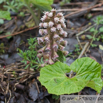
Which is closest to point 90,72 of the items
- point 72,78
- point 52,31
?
point 72,78

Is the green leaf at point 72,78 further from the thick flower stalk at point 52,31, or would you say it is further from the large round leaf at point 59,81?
the thick flower stalk at point 52,31

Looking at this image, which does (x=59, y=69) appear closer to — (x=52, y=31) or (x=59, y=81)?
(x=59, y=81)

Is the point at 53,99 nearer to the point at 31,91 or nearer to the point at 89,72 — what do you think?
the point at 31,91

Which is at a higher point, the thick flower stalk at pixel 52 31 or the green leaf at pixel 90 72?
the thick flower stalk at pixel 52 31

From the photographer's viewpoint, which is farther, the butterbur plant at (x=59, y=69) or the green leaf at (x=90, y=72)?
the green leaf at (x=90, y=72)

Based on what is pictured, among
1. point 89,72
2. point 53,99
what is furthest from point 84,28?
point 53,99

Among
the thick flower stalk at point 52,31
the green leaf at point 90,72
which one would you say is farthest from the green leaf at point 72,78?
the thick flower stalk at point 52,31

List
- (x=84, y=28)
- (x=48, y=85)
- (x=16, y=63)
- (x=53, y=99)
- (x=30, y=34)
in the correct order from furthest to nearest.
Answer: (x=84, y=28) → (x=30, y=34) → (x=16, y=63) → (x=53, y=99) → (x=48, y=85)

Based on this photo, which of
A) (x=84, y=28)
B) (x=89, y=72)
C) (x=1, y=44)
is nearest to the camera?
(x=89, y=72)
